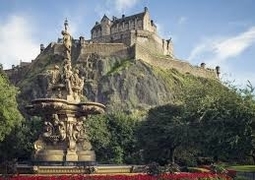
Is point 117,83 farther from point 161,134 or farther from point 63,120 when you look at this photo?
point 63,120

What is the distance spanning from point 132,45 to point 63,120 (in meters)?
76.0

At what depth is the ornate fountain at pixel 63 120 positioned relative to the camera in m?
25.9

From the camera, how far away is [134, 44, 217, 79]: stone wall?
101 metres

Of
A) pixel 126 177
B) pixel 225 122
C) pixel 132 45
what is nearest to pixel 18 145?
pixel 225 122

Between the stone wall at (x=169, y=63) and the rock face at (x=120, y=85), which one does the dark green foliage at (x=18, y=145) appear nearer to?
the rock face at (x=120, y=85)

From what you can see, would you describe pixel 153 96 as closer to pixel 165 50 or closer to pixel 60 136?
pixel 165 50

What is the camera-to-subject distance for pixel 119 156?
5150 centimetres

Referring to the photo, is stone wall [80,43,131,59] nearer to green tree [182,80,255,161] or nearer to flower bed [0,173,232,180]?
green tree [182,80,255,161]

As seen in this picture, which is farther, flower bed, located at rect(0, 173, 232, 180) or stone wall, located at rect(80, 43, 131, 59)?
stone wall, located at rect(80, 43, 131, 59)

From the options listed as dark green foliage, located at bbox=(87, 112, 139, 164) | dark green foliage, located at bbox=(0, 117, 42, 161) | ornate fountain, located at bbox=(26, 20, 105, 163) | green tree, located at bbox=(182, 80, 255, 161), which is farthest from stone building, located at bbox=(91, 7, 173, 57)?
ornate fountain, located at bbox=(26, 20, 105, 163)

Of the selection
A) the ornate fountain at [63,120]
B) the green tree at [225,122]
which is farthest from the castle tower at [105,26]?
the ornate fountain at [63,120]

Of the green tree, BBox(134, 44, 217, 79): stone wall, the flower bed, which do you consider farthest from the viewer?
BBox(134, 44, 217, 79): stone wall

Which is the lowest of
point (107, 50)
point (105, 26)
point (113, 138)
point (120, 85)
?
point (113, 138)

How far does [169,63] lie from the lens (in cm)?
10706
